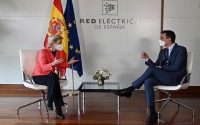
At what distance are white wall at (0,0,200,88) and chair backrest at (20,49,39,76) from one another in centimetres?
143

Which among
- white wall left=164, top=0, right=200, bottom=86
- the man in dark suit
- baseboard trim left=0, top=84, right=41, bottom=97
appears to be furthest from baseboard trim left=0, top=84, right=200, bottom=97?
the man in dark suit

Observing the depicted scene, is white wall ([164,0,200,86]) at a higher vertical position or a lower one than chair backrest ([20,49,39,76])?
higher

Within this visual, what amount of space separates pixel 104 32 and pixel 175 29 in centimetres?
143

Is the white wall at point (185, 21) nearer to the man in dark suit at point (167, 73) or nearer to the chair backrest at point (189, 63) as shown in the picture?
the chair backrest at point (189, 63)

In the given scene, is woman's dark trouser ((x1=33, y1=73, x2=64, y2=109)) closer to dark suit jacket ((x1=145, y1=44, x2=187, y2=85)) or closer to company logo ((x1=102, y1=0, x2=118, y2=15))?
dark suit jacket ((x1=145, y1=44, x2=187, y2=85))

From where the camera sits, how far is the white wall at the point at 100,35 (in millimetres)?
6684

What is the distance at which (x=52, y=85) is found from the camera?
4992 millimetres

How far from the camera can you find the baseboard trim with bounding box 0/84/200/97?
670 cm

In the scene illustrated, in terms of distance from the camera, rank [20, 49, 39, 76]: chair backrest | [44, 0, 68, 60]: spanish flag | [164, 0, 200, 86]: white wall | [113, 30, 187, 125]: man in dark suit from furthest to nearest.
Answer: [164, 0, 200, 86]: white wall
[44, 0, 68, 60]: spanish flag
[20, 49, 39, 76]: chair backrest
[113, 30, 187, 125]: man in dark suit

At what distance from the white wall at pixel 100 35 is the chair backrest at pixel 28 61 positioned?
4.68 feet

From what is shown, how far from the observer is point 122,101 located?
6203 millimetres

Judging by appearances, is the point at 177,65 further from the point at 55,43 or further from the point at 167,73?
the point at 55,43

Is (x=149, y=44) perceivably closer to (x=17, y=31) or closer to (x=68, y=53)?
(x=68, y=53)

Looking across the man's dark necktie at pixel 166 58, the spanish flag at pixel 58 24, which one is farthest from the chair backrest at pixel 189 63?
the spanish flag at pixel 58 24
